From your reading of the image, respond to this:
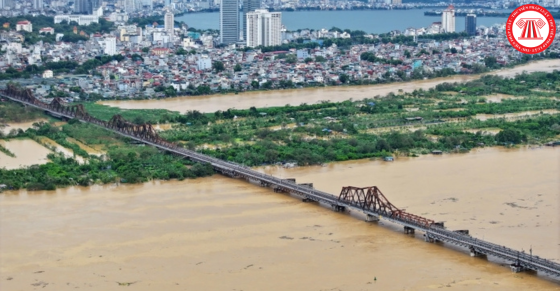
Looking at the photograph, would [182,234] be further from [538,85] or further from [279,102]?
[538,85]

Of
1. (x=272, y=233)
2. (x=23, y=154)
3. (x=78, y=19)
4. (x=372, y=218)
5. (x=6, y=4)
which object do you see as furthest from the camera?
(x=6, y=4)

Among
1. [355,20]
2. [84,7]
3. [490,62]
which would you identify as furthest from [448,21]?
[84,7]

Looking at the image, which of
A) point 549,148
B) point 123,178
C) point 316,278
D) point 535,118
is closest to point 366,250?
point 316,278

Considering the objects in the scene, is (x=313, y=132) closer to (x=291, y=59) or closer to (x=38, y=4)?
(x=291, y=59)

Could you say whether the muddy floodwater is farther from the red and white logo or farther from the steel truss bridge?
the red and white logo

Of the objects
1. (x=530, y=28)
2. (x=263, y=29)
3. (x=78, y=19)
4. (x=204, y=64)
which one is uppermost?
(x=530, y=28)

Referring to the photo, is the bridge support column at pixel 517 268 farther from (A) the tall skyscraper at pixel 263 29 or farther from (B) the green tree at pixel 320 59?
(A) the tall skyscraper at pixel 263 29

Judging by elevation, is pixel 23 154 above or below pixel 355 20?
below

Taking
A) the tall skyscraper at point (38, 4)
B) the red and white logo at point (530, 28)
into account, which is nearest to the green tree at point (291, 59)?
the red and white logo at point (530, 28)
